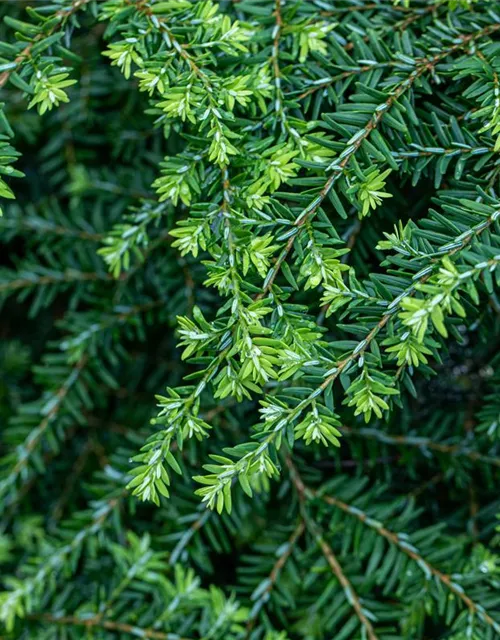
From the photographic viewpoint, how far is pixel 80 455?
40.4 inches

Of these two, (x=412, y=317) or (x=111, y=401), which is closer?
(x=412, y=317)

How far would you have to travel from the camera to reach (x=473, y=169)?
0.64 m

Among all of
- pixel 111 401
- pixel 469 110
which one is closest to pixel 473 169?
pixel 469 110

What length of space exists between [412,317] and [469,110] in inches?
9.9

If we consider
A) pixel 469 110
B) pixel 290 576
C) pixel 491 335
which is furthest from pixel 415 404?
pixel 469 110

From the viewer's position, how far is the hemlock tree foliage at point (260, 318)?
0.56 meters

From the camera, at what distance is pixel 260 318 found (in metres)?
0.57

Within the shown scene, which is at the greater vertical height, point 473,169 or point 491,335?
point 473,169

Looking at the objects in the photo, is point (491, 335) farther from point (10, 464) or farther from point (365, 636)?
point (10, 464)

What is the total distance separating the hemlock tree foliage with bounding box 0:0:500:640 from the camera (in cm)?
56

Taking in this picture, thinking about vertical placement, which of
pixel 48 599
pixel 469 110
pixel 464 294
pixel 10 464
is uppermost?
pixel 469 110

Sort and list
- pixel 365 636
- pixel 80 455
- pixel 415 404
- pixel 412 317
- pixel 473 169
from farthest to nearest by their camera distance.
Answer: pixel 80 455 → pixel 415 404 → pixel 365 636 → pixel 473 169 → pixel 412 317

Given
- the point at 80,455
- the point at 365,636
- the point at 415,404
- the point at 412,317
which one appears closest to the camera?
the point at 412,317

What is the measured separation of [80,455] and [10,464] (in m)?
0.12
